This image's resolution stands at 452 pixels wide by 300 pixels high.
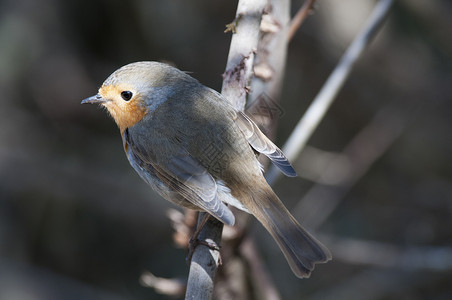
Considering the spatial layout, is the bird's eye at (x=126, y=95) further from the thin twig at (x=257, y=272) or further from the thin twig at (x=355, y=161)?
→ the thin twig at (x=355, y=161)

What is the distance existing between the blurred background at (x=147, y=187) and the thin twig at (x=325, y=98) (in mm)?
1751

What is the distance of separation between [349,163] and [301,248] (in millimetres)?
2382

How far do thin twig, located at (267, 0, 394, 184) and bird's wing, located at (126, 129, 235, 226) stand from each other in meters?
0.43

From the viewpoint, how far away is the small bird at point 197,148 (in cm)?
256

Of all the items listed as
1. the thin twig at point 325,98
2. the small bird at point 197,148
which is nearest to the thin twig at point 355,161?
the thin twig at point 325,98

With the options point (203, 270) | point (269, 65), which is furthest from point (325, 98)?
point (203, 270)

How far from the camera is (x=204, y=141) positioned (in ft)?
8.94

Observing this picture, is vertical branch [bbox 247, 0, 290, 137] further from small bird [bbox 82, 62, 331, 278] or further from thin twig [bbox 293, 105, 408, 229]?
thin twig [bbox 293, 105, 408, 229]

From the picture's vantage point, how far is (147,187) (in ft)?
17.5

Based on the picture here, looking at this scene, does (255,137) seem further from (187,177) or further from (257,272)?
(257,272)

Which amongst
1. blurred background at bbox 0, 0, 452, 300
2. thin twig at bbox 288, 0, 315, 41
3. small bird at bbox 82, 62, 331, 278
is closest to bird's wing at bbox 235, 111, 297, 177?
small bird at bbox 82, 62, 331, 278

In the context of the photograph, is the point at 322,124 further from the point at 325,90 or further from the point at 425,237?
the point at 325,90

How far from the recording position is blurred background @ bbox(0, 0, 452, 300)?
16.1ft

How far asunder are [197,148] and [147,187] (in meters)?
2.70
